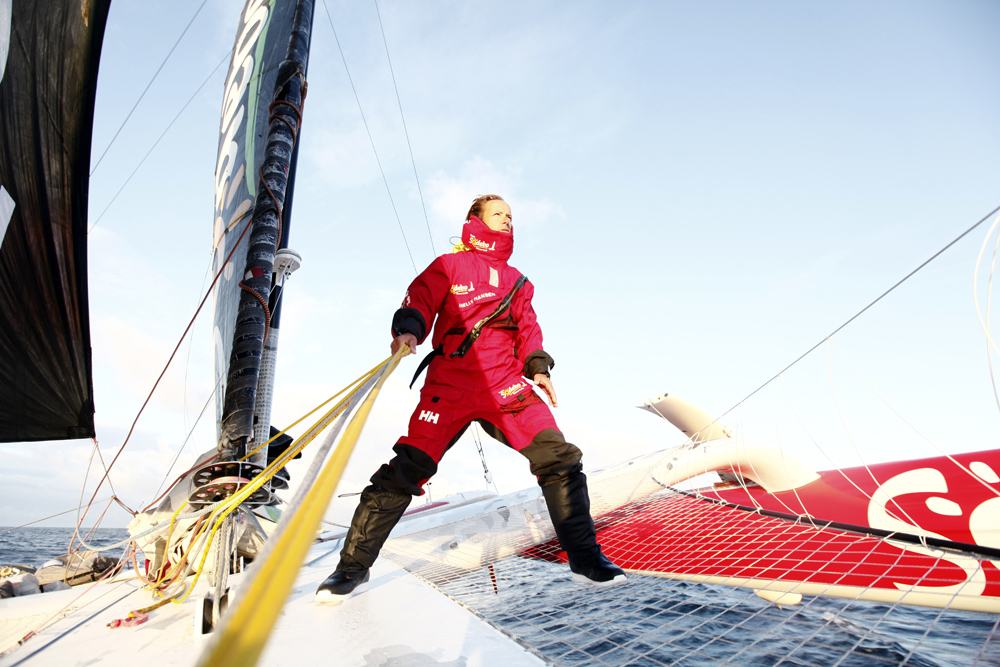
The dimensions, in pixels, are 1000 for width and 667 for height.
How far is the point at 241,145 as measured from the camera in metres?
4.57

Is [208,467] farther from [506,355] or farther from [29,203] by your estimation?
[29,203]

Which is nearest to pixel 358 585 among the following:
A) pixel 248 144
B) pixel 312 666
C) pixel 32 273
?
pixel 312 666

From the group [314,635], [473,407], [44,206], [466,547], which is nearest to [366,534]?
[314,635]

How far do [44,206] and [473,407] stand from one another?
236 cm

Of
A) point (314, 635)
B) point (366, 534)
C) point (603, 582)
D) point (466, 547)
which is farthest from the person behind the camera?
point (466, 547)

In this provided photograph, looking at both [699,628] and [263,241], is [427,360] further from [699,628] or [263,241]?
[699,628]

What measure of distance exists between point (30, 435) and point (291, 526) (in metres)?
3.53

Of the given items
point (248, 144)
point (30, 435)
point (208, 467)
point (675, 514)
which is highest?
point (248, 144)

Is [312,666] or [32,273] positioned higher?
[32,273]

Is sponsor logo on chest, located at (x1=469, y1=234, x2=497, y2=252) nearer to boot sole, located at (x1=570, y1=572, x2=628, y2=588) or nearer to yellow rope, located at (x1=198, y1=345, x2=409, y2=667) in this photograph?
boot sole, located at (x1=570, y1=572, x2=628, y2=588)

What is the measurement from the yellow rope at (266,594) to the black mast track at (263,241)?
210 centimetres

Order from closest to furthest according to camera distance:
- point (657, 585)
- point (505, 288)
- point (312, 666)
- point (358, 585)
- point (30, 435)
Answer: point (312, 666), point (358, 585), point (505, 288), point (30, 435), point (657, 585)

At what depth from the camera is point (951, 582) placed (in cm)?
244

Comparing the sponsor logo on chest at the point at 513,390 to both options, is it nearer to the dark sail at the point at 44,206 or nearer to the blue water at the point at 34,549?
the blue water at the point at 34,549
